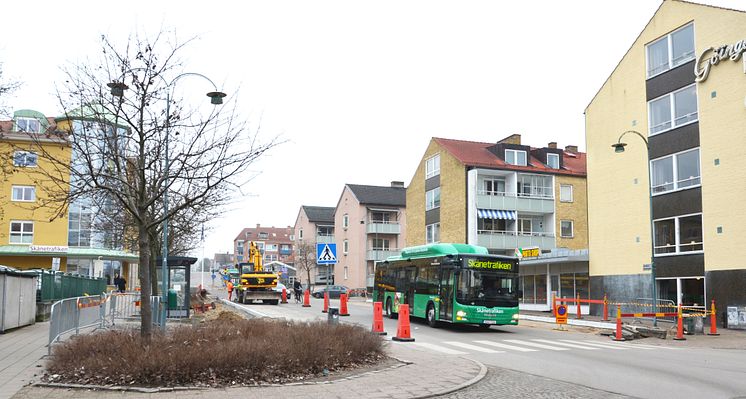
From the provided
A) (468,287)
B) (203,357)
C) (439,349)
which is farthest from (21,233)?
(203,357)

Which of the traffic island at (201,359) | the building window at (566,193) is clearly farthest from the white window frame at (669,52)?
the traffic island at (201,359)

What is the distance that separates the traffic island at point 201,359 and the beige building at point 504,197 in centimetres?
3823

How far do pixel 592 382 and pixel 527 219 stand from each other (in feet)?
139

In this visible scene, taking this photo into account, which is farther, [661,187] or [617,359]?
[661,187]

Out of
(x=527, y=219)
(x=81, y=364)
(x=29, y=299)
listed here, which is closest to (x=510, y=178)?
(x=527, y=219)

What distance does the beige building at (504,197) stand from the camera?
5028cm

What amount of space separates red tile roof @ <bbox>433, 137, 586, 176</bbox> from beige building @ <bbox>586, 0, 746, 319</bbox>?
583 inches

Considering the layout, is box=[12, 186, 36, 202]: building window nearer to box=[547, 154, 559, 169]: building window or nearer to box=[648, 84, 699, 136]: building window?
box=[547, 154, 559, 169]: building window

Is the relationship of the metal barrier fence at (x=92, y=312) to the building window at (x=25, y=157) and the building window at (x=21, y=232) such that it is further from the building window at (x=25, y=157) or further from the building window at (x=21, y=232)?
the building window at (x=21, y=232)

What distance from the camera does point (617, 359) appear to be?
15.0 meters

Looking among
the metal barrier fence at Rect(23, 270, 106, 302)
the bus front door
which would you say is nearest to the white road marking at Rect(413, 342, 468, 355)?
the bus front door

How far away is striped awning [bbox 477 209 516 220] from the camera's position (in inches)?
1955

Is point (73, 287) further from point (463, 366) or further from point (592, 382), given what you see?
point (592, 382)

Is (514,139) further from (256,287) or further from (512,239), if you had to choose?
(256,287)
